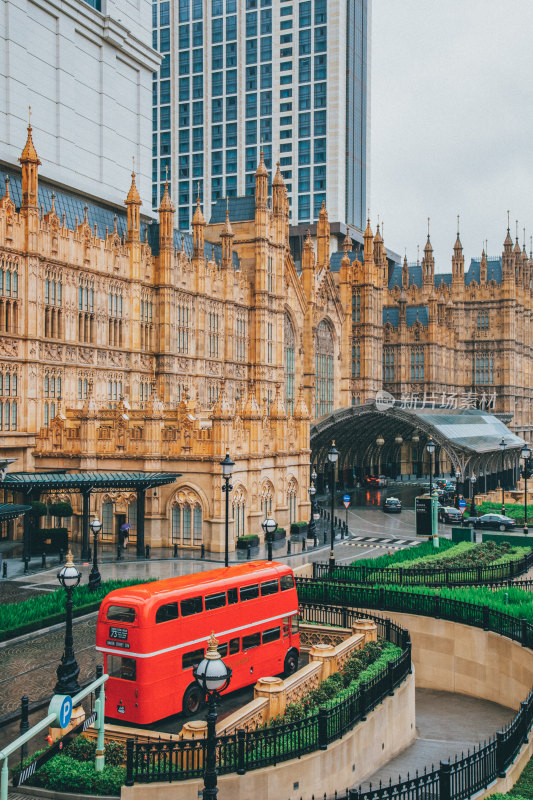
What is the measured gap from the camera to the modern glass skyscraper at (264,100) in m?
120

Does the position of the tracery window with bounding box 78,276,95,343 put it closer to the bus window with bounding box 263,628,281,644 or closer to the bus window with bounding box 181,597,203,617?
the bus window with bounding box 263,628,281,644

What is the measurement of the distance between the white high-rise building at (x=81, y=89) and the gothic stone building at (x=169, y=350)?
241 inches

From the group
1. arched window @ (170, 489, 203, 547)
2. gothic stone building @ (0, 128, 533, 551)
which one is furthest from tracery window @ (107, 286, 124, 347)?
arched window @ (170, 489, 203, 547)

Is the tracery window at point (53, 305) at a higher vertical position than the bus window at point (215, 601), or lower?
higher

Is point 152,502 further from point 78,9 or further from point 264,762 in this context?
point 78,9

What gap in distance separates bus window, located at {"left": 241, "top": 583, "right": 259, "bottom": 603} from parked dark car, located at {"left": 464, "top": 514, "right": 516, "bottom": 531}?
3488 centimetres

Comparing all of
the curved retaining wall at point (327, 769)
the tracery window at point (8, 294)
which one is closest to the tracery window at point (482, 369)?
the tracery window at point (8, 294)

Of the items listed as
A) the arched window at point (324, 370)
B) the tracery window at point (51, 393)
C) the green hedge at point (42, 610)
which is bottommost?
the green hedge at point (42, 610)

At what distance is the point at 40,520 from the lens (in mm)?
44062

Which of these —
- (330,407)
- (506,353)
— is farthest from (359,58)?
(330,407)

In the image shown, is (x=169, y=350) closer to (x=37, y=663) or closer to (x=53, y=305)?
(x=53, y=305)

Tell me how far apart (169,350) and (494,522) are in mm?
23542

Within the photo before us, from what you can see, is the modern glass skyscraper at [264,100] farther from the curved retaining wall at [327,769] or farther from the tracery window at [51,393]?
the curved retaining wall at [327,769]

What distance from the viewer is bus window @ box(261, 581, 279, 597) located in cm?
2214
